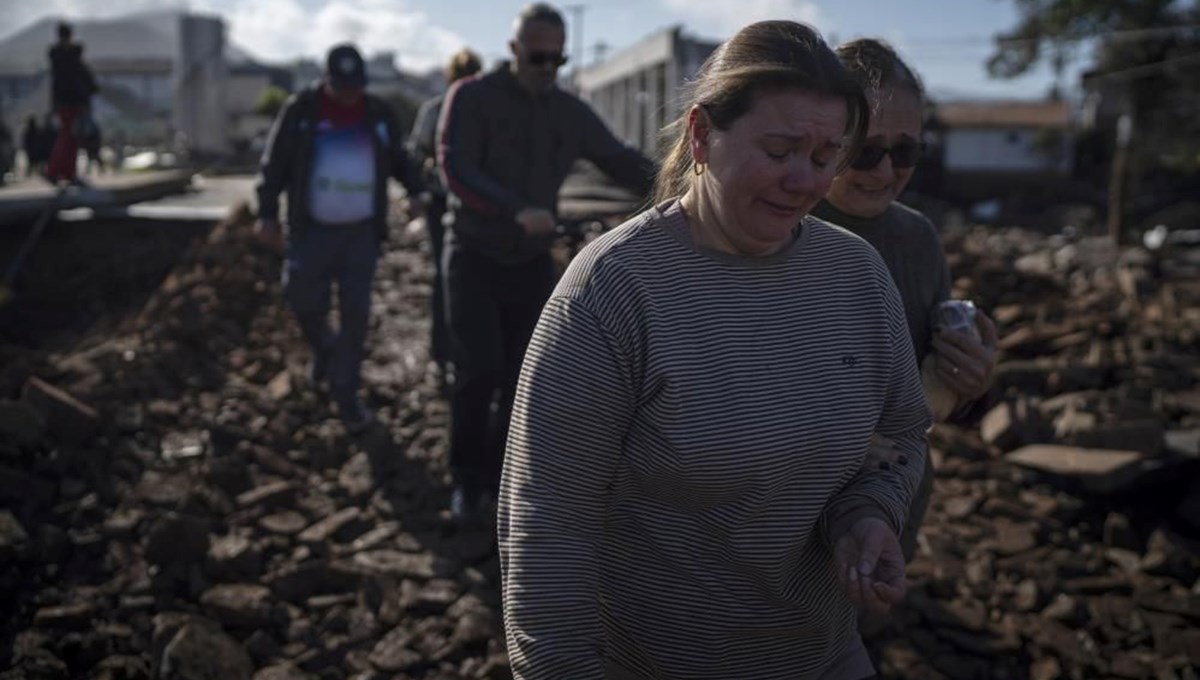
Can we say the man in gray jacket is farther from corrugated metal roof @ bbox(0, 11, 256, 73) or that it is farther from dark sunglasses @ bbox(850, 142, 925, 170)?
corrugated metal roof @ bbox(0, 11, 256, 73)

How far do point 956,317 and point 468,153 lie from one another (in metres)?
2.68

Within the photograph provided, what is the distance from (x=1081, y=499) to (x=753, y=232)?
4740 mm

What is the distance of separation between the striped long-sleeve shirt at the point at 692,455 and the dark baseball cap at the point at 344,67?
4.63 meters

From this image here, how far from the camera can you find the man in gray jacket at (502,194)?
4945 mm

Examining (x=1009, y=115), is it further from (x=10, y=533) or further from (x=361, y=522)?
(x=10, y=533)

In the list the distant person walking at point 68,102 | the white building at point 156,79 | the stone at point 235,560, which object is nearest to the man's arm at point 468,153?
the stone at point 235,560

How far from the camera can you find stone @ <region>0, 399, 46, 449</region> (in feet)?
19.4

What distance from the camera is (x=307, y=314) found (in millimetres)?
6844

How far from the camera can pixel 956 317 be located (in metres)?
2.78

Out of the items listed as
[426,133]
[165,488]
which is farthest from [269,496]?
[426,133]

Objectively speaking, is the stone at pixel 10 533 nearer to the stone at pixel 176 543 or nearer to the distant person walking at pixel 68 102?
the stone at pixel 176 543

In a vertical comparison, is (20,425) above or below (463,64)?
below

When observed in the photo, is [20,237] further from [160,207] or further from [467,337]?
[467,337]

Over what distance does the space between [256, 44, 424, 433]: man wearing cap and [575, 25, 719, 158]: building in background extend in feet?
16.5
